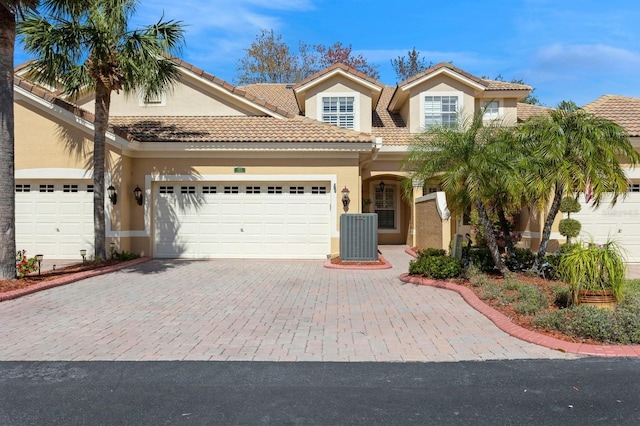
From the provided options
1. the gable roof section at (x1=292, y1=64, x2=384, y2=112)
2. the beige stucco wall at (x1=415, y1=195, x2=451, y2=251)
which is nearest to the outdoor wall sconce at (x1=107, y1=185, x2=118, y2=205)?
the gable roof section at (x1=292, y1=64, x2=384, y2=112)

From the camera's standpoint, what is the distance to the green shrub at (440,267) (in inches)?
426

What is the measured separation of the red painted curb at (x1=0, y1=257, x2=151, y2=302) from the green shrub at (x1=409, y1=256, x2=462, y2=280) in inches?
306

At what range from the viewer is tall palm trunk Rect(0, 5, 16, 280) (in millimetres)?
10109

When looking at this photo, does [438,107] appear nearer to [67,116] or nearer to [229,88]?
[229,88]

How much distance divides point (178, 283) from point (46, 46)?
21.8 ft

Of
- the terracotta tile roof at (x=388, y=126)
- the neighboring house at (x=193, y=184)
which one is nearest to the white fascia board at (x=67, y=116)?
the neighboring house at (x=193, y=184)

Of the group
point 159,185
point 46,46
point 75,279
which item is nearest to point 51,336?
point 75,279

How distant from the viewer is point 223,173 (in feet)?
50.2

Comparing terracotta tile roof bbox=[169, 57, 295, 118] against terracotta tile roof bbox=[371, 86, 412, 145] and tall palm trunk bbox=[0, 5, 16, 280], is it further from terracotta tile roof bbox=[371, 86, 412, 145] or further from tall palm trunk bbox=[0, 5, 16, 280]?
tall palm trunk bbox=[0, 5, 16, 280]

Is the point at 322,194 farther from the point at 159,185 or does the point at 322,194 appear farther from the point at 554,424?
the point at 554,424

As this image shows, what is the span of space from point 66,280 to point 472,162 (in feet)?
29.6

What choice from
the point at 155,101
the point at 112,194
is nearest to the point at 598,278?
the point at 112,194

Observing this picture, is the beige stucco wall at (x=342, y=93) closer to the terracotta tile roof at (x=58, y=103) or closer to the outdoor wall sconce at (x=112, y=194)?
the terracotta tile roof at (x=58, y=103)

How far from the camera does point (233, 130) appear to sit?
52.5 ft
